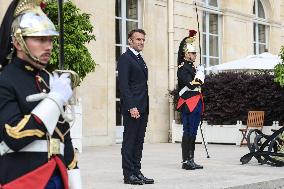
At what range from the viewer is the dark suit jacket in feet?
23.6

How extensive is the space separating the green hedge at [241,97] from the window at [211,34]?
9.71ft

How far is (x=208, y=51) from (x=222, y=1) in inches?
69.0

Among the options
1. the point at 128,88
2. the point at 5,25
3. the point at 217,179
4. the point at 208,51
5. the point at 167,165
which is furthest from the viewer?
the point at 208,51

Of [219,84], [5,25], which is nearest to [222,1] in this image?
[219,84]

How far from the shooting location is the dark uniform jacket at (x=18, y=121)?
276 cm

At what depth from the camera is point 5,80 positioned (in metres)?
2.84

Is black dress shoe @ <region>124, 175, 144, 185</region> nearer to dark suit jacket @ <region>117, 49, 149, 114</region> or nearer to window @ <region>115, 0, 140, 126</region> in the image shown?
dark suit jacket @ <region>117, 49, 149, 114</region>

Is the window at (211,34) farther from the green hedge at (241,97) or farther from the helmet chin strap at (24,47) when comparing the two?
the helmet chin strap at (24,47)

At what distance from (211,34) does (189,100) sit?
1090 centimetres

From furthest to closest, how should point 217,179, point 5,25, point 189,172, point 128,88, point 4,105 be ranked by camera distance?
1. point 189,172
2. point 217,179
3. point 128,88
4. point 5,25
5. point 4,105

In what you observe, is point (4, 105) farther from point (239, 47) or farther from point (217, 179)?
point (239, 47)

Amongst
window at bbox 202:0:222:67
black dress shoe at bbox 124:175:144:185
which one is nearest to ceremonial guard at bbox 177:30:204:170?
black dress shoe at bbox 124:175:144:185

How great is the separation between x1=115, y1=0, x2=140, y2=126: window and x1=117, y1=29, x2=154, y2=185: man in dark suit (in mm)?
8630

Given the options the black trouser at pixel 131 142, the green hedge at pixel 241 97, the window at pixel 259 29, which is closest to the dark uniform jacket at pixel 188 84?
the black trouser at pixel 131 142
